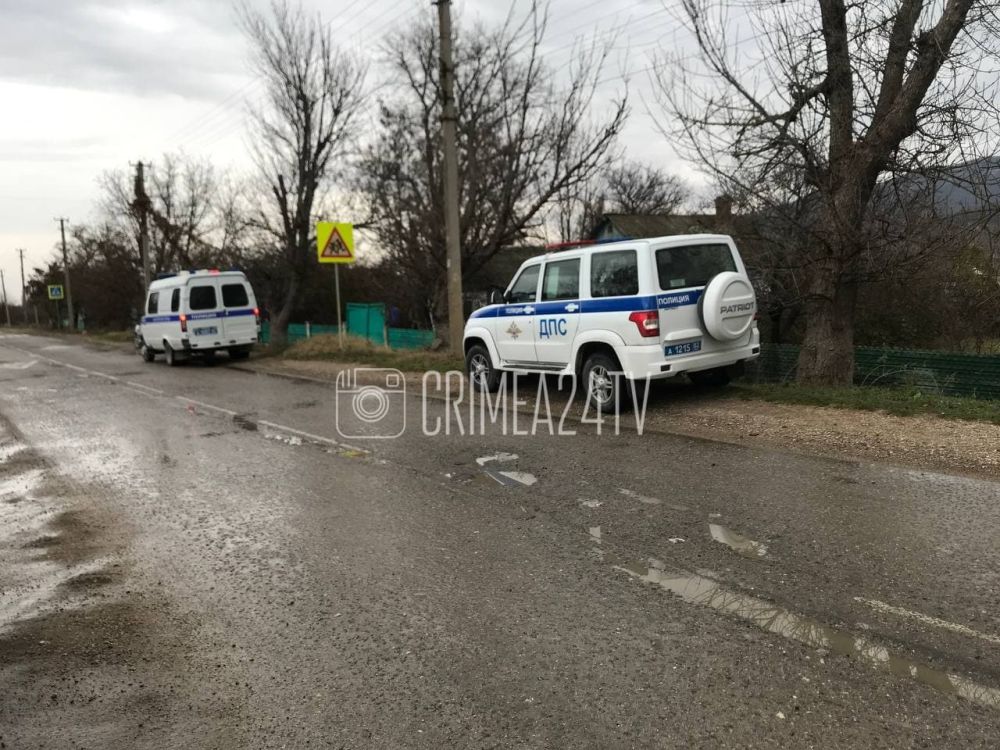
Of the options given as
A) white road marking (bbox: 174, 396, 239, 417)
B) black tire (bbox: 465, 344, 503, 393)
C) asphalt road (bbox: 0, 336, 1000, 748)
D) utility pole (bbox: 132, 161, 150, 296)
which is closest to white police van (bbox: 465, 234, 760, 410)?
black tire (bbox: 465, 344, 503, 393)

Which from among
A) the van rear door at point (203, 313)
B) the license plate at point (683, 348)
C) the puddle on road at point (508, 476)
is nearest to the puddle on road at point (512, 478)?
the puddle on road at point (508, 476)

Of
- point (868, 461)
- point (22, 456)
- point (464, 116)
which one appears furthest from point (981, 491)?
point (464, 116)

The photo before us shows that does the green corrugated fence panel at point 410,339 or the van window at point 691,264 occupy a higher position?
the van window at point 691,264

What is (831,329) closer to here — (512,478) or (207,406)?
(512,478)

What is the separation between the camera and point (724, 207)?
1211cm

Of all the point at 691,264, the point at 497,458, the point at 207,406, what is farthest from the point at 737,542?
the point at 207,406

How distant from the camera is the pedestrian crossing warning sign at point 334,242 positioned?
1645cm

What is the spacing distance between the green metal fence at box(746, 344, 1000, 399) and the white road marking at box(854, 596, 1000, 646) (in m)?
6.90

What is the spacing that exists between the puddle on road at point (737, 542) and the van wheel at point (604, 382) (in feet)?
13.2

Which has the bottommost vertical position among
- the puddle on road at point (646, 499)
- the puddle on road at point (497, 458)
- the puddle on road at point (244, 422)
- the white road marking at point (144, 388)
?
the puddle on road at point (646, 499)

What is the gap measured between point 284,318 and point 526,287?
1542 centimetres

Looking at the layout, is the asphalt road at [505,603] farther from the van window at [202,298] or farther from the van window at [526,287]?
the van window at [202,298]

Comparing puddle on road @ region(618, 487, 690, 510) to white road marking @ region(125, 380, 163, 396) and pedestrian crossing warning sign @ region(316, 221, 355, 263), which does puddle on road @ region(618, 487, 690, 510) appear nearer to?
white road marking @ region(125, 380, 163, 396)

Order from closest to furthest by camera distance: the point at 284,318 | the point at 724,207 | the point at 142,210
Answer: the point at 724,207 → the point at 284,318 → the point at 142,210
